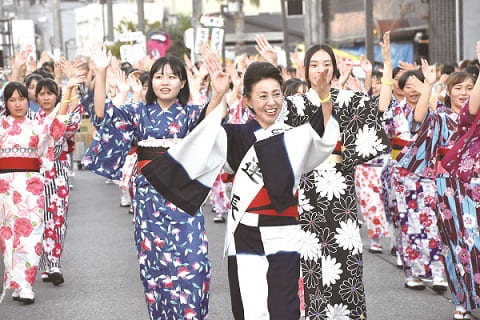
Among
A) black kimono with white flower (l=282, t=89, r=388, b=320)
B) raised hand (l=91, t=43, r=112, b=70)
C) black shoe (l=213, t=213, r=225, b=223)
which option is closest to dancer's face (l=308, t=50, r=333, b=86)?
black kimono with white flower (l=282, t=89, r=388, b=320)

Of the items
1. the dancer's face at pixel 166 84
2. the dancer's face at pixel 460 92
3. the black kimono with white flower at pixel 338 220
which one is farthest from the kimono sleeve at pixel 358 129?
the dancer's face at pixel 460 92

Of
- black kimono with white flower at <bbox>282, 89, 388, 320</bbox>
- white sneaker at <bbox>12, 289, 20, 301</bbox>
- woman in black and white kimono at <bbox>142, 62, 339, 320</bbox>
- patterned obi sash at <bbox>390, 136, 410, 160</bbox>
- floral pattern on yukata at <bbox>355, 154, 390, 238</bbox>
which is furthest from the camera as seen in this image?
floral pattern on yukata at <bbox>355, 154, 390, 238</bbox>

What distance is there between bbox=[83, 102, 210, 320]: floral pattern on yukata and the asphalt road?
145 centimetres

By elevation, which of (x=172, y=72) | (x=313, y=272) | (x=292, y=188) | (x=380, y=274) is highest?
(x=172, y=72)

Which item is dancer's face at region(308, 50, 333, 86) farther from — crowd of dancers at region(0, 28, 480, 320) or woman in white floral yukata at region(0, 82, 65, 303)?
woman in white floral yukata at region(0, 82, 65, 303)

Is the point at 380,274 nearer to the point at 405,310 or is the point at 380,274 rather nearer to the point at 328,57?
the point at 405,310

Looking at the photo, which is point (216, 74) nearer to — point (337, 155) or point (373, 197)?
point (337, 155)

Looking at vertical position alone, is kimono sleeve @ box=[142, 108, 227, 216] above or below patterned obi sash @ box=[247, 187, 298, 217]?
above

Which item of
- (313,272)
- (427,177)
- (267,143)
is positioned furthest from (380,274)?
(267,143)

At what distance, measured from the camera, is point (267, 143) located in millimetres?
5121

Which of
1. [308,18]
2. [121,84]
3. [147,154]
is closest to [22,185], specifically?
[121,84]

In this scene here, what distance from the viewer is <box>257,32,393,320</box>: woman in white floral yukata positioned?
614 cm

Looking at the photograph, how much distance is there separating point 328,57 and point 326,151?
54.7 inches

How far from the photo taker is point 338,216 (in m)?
6.15
